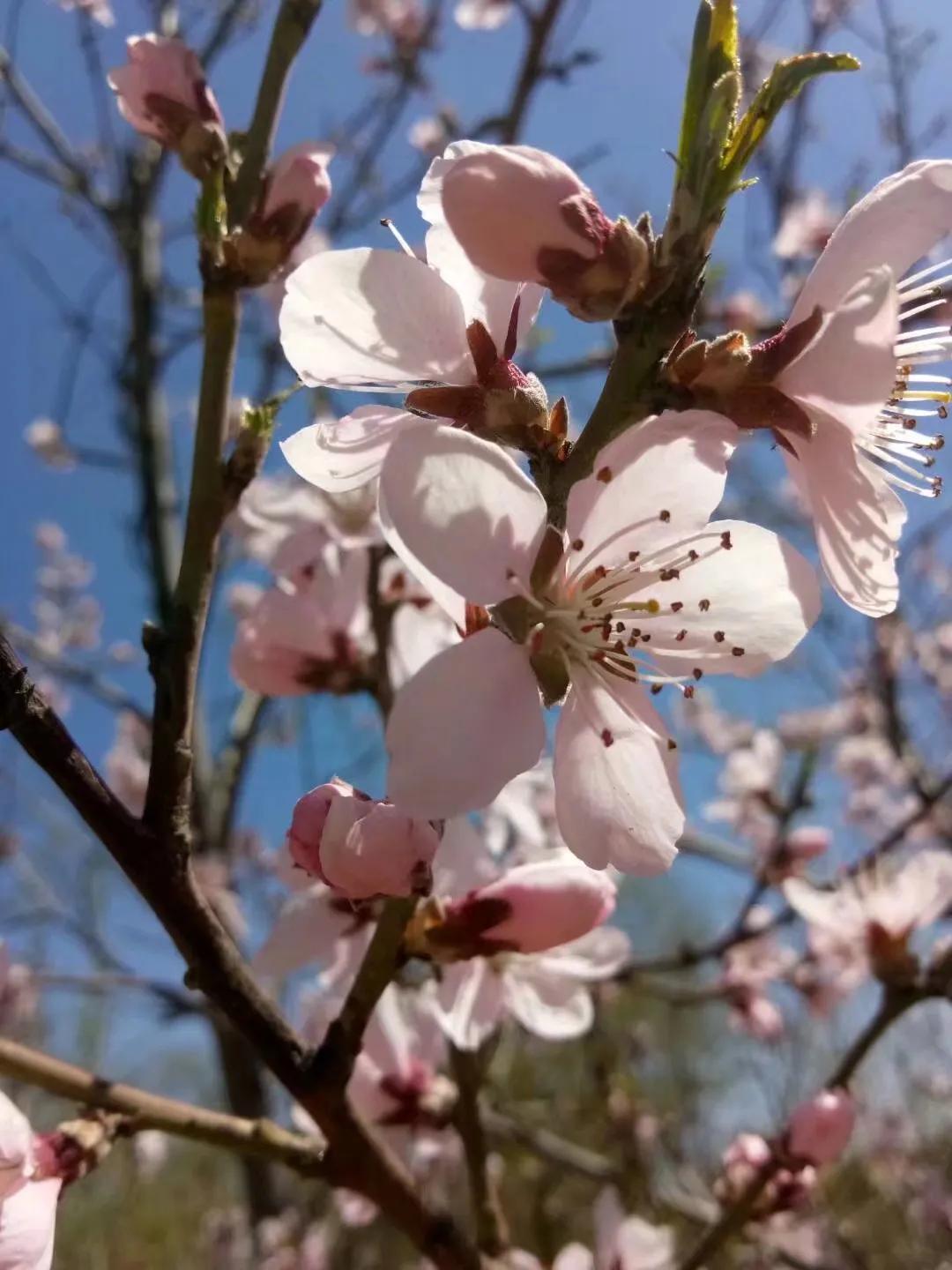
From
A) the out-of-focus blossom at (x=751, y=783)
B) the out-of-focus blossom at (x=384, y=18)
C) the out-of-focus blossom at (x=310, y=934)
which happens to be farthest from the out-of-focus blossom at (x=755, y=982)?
the out-of-focus blossom at (x=384, y=18)

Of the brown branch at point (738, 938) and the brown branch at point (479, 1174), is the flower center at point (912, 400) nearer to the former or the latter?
the brown branch at point (479, 1174)

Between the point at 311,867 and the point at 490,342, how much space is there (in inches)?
16.0

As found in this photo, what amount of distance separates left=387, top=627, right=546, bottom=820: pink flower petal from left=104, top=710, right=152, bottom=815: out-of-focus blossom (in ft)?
4.95

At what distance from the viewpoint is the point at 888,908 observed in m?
1.58

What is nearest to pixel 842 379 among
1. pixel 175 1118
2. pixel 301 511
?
pixel 175 1118

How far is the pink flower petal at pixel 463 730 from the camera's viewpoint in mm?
Answer: 630

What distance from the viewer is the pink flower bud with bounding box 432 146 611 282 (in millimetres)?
703

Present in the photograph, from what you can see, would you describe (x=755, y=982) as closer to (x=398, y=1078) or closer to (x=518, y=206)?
(x=398, y=1078)

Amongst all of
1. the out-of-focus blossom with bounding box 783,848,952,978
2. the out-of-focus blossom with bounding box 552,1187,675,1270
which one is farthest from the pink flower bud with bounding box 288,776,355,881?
the out-of-focus blossom with bounding box 783,848,952,978

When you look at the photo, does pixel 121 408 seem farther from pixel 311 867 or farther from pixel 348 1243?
pixel 311 867

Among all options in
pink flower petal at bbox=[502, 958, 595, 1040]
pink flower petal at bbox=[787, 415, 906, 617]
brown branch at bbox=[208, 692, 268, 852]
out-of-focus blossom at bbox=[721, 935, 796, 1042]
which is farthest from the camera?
brown branch at bbox=[208, 692, 268, 852]

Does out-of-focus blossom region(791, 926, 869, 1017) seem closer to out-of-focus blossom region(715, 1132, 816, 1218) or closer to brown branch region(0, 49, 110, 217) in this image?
out-of-focus blossom region(715, 1132, 816, 1218)

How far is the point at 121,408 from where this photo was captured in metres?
3.61

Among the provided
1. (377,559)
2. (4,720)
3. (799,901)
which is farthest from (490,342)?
(799,901)
